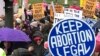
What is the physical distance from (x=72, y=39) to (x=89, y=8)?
884 centimetres

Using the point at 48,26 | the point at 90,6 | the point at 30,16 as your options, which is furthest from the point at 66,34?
the point at 30,16

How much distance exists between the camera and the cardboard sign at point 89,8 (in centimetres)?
1538

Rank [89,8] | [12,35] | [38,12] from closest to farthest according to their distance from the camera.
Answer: [12,35] < [89,8] < [38,12]

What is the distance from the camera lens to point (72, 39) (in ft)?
22.5

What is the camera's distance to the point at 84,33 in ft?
22.4

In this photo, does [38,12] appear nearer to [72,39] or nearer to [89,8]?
[89,8]

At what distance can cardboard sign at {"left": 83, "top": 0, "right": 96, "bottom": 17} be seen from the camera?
1538 cm

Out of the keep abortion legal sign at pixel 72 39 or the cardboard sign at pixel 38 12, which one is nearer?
the keep abortion legal sign at pixel 72 39

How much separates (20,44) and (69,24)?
516cm

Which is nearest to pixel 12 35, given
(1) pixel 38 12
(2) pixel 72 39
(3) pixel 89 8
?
(2) pixel 72 39

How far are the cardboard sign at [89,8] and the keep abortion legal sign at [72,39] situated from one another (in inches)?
334

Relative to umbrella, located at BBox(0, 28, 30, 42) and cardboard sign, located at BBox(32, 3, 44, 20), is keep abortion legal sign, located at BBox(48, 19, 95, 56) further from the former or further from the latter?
cardboard sign, located at BBox(32, 3, 44, 20)

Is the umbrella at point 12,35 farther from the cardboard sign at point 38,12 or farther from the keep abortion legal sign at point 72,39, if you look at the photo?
the cardboard sign at point 38,12

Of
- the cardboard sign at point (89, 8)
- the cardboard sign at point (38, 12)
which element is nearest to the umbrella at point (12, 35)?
the cardboard sign at point (89, 8)
